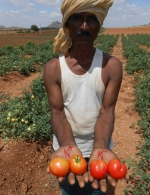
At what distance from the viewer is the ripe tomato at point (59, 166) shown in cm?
170

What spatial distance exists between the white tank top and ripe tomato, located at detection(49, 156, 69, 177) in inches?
12.2

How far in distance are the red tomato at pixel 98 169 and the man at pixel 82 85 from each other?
65mm

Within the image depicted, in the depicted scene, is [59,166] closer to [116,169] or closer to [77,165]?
[77,165]

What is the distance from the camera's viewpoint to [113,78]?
6.07 feet

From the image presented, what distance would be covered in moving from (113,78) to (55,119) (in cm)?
59

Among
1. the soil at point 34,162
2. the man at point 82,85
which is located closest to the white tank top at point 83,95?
the man at point 82,85

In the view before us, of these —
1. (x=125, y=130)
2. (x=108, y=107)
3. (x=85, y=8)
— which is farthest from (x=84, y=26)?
(x=125, y=130)

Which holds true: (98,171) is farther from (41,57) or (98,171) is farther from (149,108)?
(41,57)

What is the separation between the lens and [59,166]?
5.60 feet

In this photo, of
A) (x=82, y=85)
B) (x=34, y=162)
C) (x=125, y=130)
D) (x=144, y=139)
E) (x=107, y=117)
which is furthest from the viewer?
(x=125, y=130)

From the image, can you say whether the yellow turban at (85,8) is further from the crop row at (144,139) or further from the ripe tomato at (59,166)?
the crop row at (144,139)

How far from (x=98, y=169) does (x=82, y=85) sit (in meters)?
0.64

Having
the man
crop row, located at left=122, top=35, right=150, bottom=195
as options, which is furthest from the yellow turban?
crop row, located at left=122, top=35, right=150, bottom=195

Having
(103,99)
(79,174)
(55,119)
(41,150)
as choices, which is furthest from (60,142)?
(41,150)
